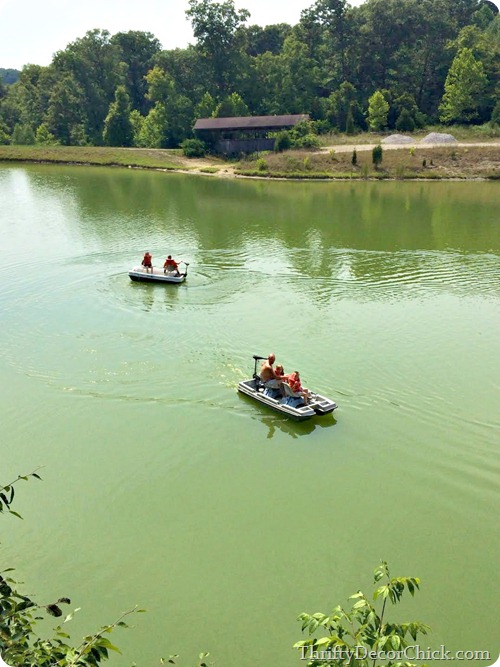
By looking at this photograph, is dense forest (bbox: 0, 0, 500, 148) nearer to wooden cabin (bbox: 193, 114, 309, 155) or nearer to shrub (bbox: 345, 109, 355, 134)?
shrub (bbox: 345, 109, 355, 134)

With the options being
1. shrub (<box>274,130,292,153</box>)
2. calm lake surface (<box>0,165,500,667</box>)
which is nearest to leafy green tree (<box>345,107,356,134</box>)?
shrub (<box>274,130,292,153</box>)

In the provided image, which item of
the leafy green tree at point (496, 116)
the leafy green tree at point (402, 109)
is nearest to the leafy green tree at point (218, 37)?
the leafy green tree at point (402, 109)

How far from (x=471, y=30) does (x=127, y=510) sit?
3622 inches

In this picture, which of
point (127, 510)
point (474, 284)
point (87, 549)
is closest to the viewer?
point (87, 549)

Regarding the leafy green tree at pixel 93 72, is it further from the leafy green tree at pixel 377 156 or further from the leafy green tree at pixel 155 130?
the leafy green tree at pixel 377 156

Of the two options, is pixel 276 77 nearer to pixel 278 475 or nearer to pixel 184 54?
pixel 184 54

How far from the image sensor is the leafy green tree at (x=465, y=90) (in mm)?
77688

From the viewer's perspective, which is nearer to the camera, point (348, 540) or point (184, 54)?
point (348, 540)

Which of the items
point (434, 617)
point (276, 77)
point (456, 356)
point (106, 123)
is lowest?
point (434, 617)

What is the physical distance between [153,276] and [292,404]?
13562 millimetres

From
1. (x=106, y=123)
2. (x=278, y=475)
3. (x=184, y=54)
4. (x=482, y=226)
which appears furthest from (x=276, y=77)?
(x=278, y=475)

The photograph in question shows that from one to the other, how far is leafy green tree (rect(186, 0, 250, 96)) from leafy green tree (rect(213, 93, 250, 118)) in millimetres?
8936

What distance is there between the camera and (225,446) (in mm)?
14703

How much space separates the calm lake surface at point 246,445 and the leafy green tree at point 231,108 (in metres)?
56.5
